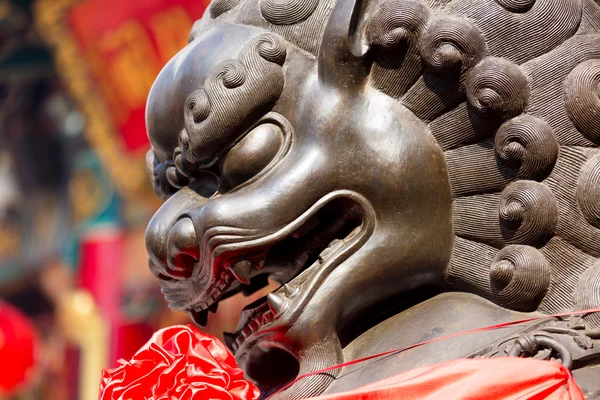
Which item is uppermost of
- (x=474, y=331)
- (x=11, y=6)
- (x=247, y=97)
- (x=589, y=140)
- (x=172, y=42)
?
(x=11, y=6)

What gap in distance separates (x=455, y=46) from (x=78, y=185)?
4640 mm

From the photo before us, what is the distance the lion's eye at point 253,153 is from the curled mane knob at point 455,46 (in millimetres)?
188

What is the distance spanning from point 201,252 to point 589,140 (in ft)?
1.38

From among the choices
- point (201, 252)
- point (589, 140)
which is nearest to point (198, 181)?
point (201, 252)

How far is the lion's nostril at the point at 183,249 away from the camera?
104cm

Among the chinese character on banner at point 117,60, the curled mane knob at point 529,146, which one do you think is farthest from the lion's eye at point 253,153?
the chinese character on banner at point 117,60

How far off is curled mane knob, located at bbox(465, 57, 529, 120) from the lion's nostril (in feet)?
1.09

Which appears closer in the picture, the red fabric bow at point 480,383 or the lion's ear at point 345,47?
the red fabric bow at point 480,383

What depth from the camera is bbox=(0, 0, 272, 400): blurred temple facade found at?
173 inches

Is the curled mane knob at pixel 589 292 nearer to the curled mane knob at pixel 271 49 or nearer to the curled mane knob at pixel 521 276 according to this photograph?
the curled mane knob at pixel 521 276

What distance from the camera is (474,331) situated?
96 centimetres

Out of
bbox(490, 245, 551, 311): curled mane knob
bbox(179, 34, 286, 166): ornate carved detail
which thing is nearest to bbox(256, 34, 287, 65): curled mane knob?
bbox(179, 34, 286, 166): ornate carved detail

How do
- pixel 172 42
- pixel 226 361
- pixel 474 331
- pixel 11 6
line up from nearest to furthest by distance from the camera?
pixel 474 331, pixel 226 361, pixel 172 42, pixel 11 6

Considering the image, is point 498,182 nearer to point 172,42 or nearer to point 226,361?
point 226,361
